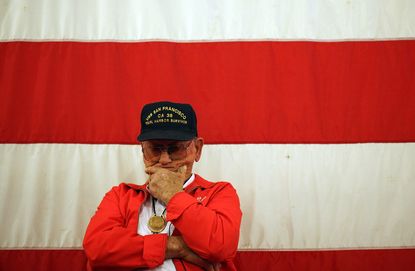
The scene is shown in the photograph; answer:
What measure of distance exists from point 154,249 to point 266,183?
0.59 metres

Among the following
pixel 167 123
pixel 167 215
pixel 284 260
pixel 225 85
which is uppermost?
pixel 225 85

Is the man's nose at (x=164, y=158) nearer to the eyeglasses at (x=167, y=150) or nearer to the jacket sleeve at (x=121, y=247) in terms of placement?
the eyeglasses at (x=167, y=150)

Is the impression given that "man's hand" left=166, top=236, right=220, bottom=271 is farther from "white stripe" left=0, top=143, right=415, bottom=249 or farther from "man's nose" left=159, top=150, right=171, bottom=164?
"white stripe" left=0, top=143, right=415, bottom=249

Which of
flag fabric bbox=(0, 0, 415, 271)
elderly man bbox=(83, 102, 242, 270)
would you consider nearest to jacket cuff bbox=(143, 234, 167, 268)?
elderly man bbox=(83, 102, 242, 270)

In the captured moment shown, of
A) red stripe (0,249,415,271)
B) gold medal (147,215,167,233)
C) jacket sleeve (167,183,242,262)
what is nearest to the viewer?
jacket sleeve (167,183,242,262)

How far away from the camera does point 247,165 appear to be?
151 cm

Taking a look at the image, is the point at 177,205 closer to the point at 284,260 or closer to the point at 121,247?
the point at 121,247

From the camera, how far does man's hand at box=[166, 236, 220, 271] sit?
3.58ft

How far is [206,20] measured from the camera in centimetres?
156

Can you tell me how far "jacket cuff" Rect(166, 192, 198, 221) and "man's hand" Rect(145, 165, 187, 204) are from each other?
3 centimetres

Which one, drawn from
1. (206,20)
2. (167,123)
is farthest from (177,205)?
(206,20)

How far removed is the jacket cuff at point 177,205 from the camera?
3.41 feet

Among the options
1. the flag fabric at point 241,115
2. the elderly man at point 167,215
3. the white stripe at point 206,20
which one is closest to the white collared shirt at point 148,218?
the elderly man at point 167,215

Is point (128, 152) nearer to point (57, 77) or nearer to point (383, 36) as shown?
point (57, 77)
